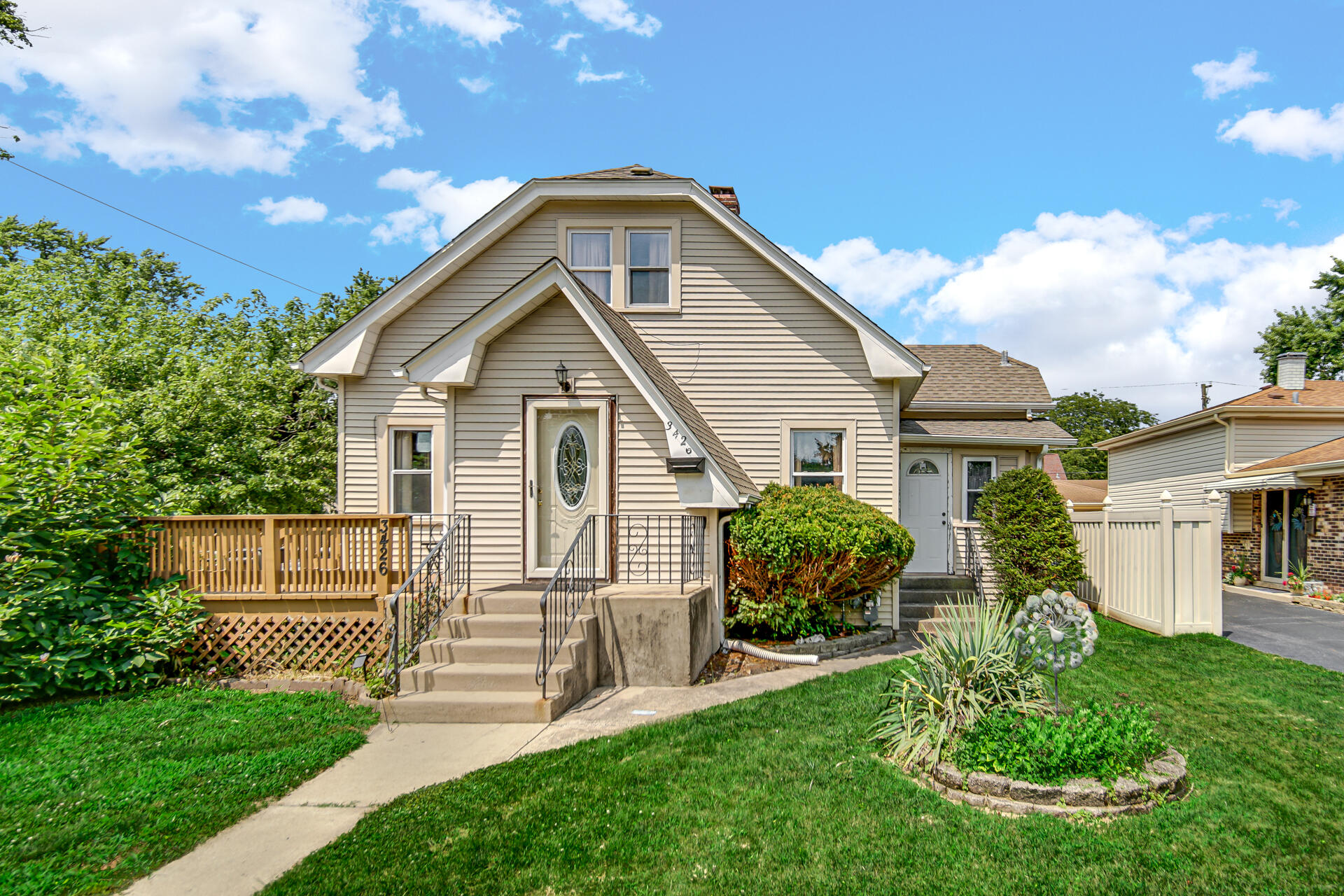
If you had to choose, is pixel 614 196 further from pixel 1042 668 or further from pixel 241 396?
pixel 241 396

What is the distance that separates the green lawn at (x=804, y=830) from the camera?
3629 mm

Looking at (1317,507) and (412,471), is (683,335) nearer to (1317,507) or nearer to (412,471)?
(412,471)

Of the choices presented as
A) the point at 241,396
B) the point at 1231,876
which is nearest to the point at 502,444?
the point at 1231,876

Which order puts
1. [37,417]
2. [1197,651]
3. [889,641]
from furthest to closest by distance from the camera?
[889,641] < [1197,651] < [37,417]

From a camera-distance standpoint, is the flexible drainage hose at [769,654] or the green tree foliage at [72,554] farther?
the flexible drainage hose at [769,654]

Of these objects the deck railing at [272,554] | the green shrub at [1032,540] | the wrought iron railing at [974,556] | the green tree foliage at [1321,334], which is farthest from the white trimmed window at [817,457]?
the green tree foliage at [1321,334]

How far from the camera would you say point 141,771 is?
17.1ft

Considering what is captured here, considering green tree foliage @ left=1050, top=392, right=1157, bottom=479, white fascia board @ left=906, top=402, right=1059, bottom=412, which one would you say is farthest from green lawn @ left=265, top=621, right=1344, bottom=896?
green tree foliage @ left=1050, top=392, right=1157, bottom=479

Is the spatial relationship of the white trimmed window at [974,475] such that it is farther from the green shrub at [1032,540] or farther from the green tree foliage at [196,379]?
the green tree foliage at [196,379]

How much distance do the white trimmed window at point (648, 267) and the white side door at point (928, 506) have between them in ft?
18.5

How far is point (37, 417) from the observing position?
7461 millimetres

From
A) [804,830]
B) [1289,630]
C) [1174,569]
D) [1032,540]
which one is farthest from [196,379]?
[1289,630]

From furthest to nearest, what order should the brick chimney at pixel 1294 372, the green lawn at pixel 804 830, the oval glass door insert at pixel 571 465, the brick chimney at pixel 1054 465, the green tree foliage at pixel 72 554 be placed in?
the brick chimney at pixel 1054 465
the brick chimney at pixel 1294 372
the oval glass door insert at pixel 571 465
the green tree foliage at pixel 72 554
the green lawn at pixel 804 830

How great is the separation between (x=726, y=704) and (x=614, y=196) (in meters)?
7.14
